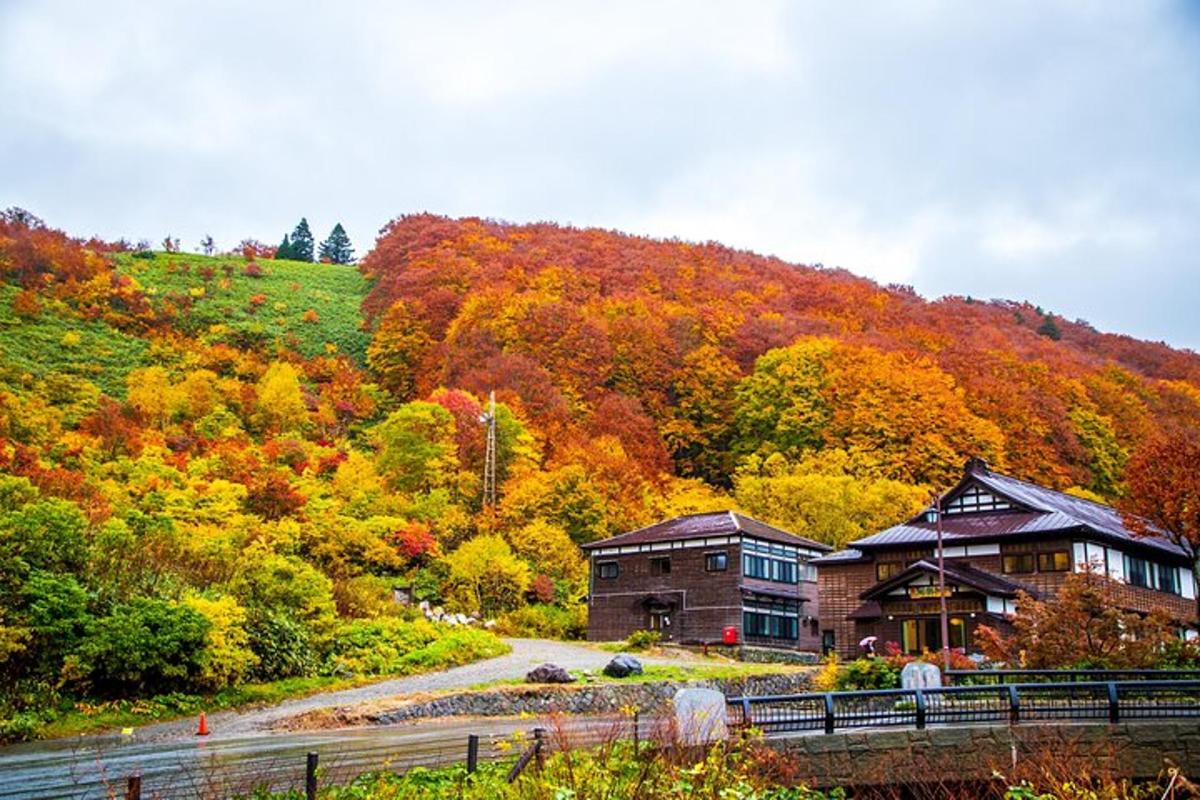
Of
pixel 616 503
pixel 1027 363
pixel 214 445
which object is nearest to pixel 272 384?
pixel 214 445

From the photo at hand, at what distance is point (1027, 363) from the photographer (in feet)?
276

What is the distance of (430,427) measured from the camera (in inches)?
2315

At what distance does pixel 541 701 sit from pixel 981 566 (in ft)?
63.4

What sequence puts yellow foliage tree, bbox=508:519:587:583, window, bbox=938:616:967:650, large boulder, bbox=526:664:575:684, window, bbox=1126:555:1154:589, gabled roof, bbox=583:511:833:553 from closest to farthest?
large boulder, bbox=526:664:575:684, window, bbox=938:616:967:650, window, bbox=1126:555:1154:589, gabled roof, bbox=583:511:833:553, yellow foliage tree, bbox=508:519:587:583

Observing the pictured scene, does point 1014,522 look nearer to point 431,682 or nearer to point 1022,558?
point 1022,558

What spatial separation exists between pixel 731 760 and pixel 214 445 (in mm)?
47909

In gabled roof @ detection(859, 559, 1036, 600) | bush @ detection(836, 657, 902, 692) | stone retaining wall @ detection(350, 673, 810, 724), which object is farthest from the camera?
gabled roof @ detection(859, 559, 1036, 600)

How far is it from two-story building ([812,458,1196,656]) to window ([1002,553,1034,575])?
4cm

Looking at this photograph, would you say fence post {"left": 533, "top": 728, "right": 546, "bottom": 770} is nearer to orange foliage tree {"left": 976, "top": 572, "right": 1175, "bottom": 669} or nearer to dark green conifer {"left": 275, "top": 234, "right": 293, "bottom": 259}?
orange foliage tree {"left": 976, "top": 572, "right": 1175, "bottom": 669}

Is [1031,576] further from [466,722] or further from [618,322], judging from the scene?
[618,322]

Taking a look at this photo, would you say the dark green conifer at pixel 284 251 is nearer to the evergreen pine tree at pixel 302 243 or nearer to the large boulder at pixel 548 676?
the evergreen pine tree at pixel 302 243

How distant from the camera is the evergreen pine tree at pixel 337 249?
518ft

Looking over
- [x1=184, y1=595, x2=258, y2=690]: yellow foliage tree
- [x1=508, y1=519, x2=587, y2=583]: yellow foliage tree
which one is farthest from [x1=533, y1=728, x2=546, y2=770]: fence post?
[x1=508, y1=519, x2=587, y2=583]: yellow foliage tree

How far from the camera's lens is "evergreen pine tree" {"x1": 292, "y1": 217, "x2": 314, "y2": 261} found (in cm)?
14850
